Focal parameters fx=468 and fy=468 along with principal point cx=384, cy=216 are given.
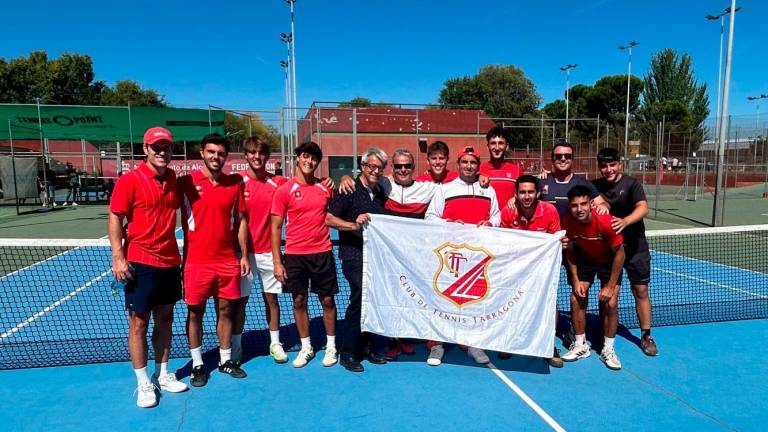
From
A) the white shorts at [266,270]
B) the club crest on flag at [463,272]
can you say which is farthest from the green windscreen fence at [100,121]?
the club crest on flag at [463,272]

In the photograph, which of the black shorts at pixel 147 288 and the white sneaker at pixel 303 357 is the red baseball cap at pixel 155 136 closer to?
the black shorts at pixel 147 288

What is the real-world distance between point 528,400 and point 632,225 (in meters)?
2.20

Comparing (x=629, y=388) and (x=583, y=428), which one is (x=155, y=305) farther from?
(x=629, y=388)

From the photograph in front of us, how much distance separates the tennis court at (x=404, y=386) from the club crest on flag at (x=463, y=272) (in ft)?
2.54

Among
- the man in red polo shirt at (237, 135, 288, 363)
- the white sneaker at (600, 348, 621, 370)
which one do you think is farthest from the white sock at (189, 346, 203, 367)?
the white sneaker at (600, 348, 621, 370)

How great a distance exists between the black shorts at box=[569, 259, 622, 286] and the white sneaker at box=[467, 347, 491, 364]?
1.25 meters

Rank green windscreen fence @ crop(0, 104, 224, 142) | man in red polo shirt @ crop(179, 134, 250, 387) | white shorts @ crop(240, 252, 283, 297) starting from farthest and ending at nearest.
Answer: green windscreen fence @ crop(0, 104, 224, 142), white shorts @ crop(240, 252, 283, 297), man in red polo shirt @ crop(179, 134, 250, 387)

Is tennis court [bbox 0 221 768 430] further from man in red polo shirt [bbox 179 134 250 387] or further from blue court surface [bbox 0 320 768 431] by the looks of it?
man in red polo shirt [bbox 179 134 250 387]

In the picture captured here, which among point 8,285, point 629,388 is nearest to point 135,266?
point 629,388

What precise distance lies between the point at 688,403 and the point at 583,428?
1.09m

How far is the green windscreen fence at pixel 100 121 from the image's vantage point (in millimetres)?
19047

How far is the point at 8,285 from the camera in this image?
7.52 meters

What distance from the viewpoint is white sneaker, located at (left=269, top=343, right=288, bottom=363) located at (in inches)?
187

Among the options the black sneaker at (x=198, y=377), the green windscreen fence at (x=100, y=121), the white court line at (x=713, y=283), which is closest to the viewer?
the black sneaker at (x=198, y=377)
